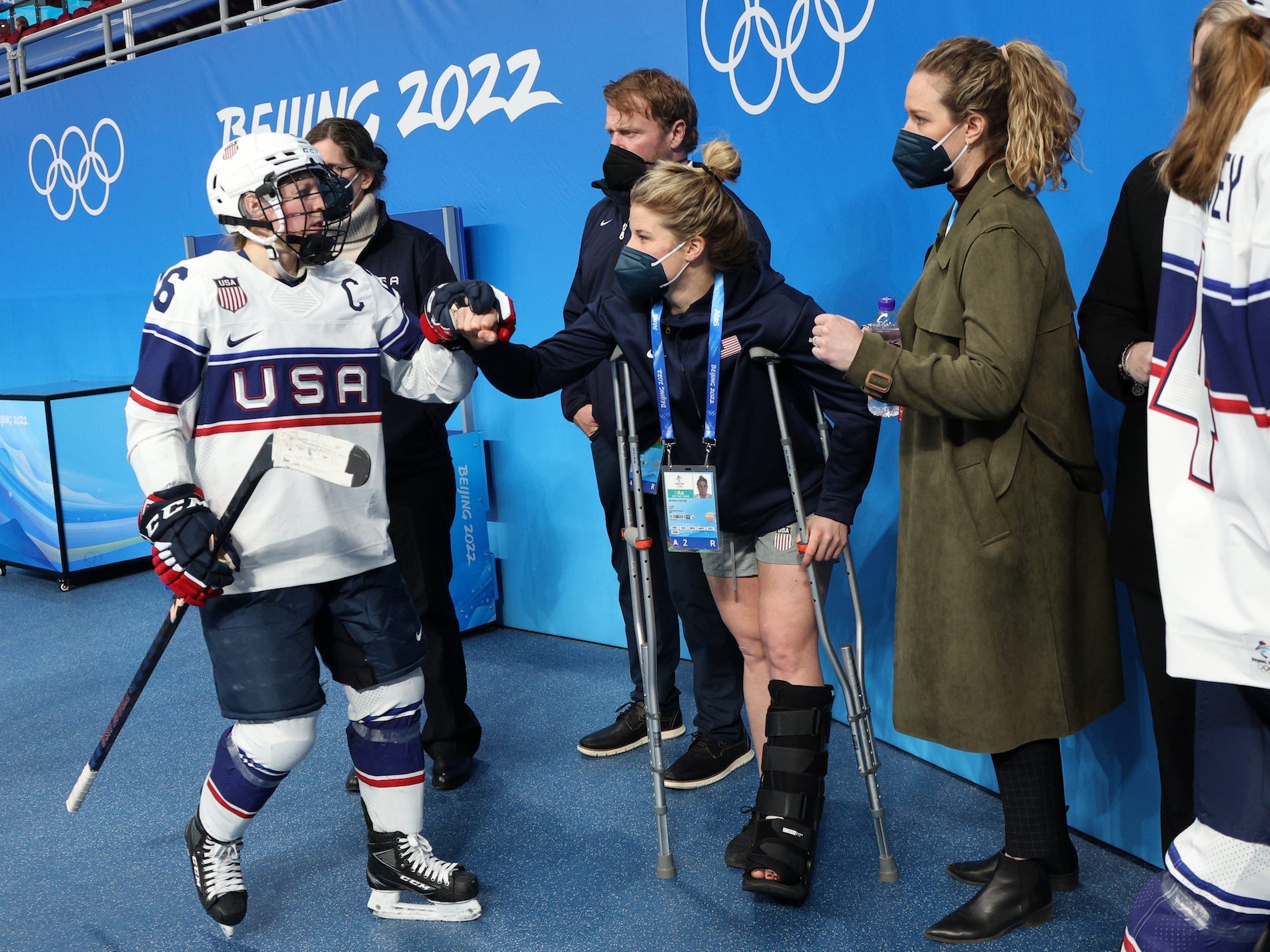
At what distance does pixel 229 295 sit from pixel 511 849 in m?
1.70

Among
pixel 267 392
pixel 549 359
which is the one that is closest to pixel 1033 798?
pixel 549 359

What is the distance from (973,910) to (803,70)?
2.58 meters

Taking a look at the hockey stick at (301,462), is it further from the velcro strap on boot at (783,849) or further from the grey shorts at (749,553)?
the velcro strap on boot at (783,849)

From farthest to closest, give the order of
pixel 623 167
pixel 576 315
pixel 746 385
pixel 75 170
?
pixel 75 170, pixel 576 315, pixel 623 167, pixel 746 385

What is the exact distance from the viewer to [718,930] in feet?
9.09

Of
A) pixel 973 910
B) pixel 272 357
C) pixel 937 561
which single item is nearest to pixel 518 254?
pixel 272 357

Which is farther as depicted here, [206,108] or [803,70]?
[206,108]

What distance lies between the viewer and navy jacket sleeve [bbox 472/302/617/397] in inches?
109

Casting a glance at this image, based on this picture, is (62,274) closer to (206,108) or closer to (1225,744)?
(206,108)

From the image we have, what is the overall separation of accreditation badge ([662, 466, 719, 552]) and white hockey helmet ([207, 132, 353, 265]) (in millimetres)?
981

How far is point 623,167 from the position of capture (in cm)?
352

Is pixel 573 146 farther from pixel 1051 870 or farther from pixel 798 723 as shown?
pixel 1051 870

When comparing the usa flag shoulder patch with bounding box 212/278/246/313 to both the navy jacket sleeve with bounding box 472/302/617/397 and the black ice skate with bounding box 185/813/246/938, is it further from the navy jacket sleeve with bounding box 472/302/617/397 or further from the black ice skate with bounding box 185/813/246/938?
the black ice skate with bounding box 185/813/246/938

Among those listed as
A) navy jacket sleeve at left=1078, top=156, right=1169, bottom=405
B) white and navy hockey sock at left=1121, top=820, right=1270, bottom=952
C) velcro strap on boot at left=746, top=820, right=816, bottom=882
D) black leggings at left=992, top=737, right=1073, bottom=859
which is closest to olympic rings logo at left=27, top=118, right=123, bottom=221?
velcro strap on boot at left=746, top=820, right=816, bottom=882
